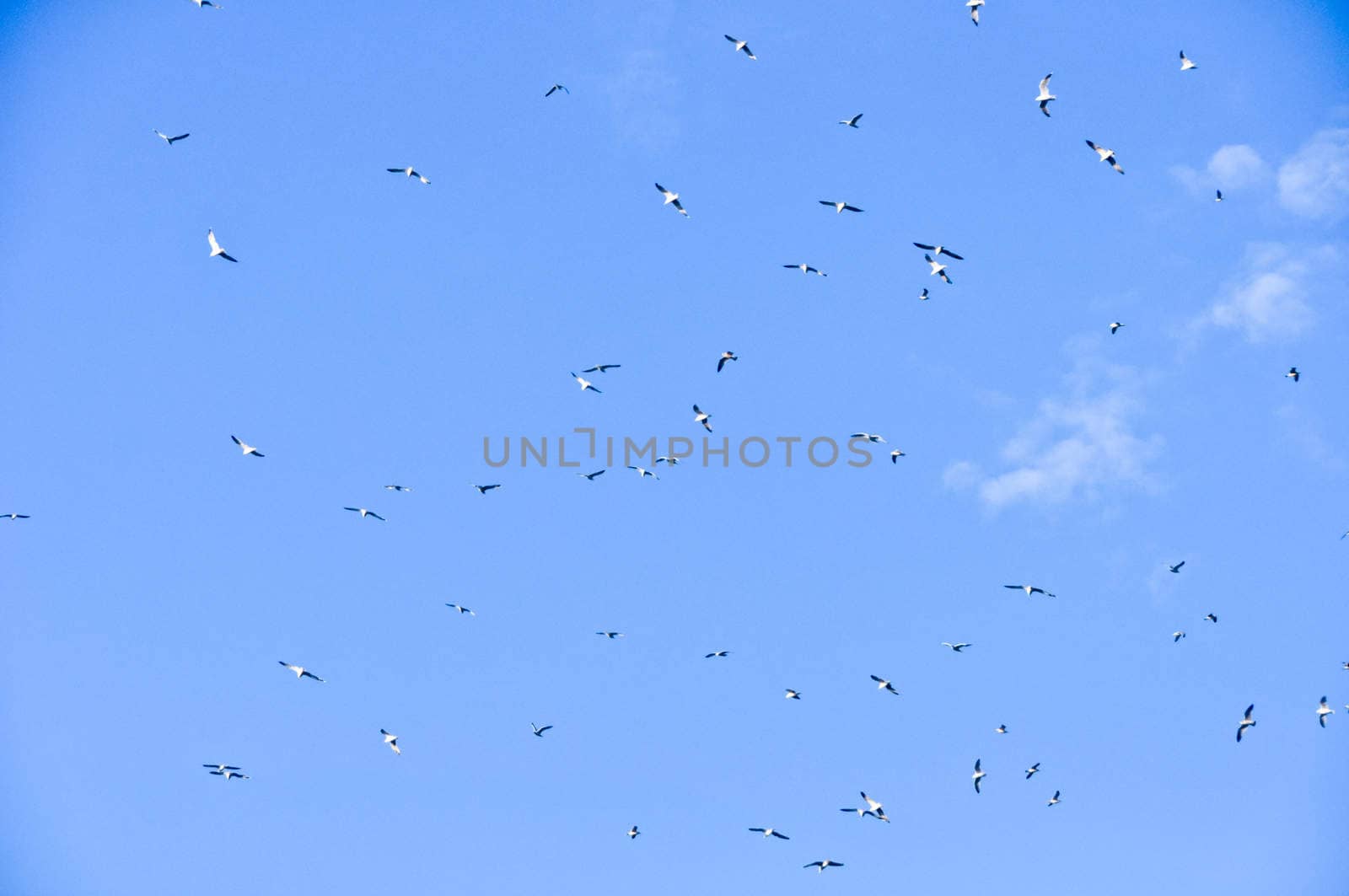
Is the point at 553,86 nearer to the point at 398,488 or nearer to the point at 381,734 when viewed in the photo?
the point at 398,488

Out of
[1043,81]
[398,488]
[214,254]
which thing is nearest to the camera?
[214,254]

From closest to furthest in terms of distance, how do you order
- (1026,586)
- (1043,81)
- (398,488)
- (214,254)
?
(214,254) → (1043,81) → (398,488) → (1026,586)

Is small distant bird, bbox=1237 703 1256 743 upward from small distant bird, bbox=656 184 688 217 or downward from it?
downward

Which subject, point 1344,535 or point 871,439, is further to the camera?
point 871,439

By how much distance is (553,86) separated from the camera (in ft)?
187

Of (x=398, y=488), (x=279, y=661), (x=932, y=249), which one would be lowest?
(x=279, y=661)

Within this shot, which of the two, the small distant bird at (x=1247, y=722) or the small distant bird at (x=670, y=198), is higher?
the small distant bird at (x=670, y=198)

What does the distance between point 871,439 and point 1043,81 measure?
21.2 meters

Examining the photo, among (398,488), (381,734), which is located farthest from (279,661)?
(398,488)

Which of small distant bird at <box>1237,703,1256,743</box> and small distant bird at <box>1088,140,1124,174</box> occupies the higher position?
small distant bird at <box>1088,140,1124,174</box>

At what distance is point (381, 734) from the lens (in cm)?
6775

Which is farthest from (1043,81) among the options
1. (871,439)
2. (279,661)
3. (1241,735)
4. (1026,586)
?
(279,661)

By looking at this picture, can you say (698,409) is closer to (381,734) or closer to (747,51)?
(747,51)

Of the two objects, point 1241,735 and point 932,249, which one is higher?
point 932,249
